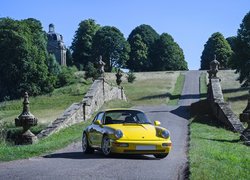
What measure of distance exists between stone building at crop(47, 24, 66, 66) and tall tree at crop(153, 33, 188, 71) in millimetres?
21083

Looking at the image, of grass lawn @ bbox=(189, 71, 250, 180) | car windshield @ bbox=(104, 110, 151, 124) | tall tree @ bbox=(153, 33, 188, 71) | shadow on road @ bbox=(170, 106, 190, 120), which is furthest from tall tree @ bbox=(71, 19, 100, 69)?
car windshield @ bbox=(104, 110, 151, 124)

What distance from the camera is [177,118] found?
1169 inches

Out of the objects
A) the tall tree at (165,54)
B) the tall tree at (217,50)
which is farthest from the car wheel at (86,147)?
the tall tree at (217,50)

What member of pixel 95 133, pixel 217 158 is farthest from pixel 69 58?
pixel 217 158

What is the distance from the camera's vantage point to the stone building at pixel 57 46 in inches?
4528

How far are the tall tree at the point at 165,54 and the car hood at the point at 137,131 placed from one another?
9606cm

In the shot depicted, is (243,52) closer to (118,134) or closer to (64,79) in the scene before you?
(64,79)

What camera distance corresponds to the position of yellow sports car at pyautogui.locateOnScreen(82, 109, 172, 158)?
13.2 metres

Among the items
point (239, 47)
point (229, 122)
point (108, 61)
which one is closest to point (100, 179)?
point (229, 122)

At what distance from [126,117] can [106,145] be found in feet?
4.83

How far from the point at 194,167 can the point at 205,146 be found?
5187 mm

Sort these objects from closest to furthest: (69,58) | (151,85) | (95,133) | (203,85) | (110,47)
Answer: (95,133), (151,85), (203,85), (110,47), (69,58)

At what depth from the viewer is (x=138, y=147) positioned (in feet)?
43.4

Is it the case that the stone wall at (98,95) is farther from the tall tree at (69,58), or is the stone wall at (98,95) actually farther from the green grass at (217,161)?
the tall tree at (69,58)
